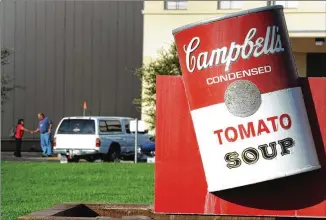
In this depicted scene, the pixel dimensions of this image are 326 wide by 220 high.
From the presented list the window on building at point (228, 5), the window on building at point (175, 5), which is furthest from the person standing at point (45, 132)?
the window on building at point (228, 5)

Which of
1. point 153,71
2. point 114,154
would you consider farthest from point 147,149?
point 153,71

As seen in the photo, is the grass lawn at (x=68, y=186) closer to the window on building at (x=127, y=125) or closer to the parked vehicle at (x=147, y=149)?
the window on building at (x=127, y=125)

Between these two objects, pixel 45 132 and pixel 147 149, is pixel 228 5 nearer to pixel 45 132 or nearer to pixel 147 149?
pixel 147 149

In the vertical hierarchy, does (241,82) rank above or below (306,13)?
below

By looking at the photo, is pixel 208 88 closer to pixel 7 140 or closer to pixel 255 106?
pixel 255 106

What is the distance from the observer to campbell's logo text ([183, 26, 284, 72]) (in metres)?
6.39

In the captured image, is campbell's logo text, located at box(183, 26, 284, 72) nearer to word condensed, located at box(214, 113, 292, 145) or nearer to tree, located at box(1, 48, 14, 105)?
word condensed, located at box(214, 113, 292, 145)

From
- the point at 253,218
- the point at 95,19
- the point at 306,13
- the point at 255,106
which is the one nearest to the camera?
the point at 255,106

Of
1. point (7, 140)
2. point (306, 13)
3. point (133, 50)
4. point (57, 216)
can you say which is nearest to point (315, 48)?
point (306, 13)

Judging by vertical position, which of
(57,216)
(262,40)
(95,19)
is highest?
(95,19)

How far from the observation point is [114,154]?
38.7 m

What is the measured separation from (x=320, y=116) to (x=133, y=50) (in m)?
47.4

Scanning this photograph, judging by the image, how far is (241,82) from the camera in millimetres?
6359

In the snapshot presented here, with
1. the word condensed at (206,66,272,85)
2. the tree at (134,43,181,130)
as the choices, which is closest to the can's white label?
the word condensed at (206,66,272,85)
